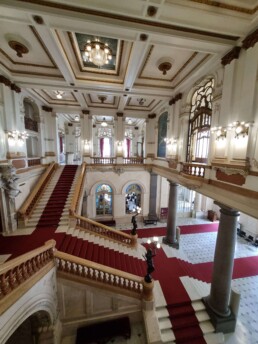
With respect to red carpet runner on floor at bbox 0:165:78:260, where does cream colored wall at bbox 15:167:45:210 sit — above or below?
above

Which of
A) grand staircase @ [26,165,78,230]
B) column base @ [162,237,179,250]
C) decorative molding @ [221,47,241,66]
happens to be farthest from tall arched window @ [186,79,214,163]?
grand staircase @ [26,165,78,230]

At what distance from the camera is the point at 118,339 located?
4.88m

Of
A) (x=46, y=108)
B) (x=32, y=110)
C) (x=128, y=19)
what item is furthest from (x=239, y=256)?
(x=32, y=110)

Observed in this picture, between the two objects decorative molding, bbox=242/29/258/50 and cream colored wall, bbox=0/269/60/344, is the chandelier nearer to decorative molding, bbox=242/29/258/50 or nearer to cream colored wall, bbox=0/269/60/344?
decorative molding, bbox=242/29/258/50

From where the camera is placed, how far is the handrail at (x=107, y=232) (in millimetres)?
7496

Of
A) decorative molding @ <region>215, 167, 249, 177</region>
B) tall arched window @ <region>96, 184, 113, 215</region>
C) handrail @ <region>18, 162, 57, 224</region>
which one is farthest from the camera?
tall arched window @ <region>96, 184, 113, 215</region>

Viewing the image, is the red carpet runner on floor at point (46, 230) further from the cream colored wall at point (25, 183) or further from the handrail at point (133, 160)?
the handrail at point (133, 160)

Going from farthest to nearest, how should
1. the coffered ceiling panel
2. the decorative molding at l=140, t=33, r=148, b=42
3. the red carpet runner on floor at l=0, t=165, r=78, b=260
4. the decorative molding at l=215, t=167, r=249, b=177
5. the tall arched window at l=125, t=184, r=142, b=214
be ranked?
the tall arched window at l=125, t=184, r=142, b=214
the red carpet runner on floor at l=0, t=165, r=78, b=260
the coffered ceiling panel
the decorative molding at l=140, t=33, r=148, b=42
the decorative molding at l=215, t=167, r=249, b=177

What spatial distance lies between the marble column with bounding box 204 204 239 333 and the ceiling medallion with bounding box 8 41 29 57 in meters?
8.15

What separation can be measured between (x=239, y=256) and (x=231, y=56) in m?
9.83

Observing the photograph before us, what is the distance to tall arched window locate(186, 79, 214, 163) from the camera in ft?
20.7

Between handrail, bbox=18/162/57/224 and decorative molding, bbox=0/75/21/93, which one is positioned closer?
decorative molding, bbox=0/75/21/93

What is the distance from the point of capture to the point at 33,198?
26.0 ft

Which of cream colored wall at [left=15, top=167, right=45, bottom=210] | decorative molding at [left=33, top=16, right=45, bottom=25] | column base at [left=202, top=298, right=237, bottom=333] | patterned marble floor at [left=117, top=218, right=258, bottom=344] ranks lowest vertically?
patterned marble floor at [left=117, top=218, right=258, bottom=344]
